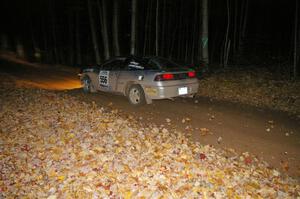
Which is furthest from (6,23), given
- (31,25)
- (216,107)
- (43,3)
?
(216,107)

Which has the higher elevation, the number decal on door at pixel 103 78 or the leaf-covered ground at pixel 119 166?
the number decal on door at pixel 103 78

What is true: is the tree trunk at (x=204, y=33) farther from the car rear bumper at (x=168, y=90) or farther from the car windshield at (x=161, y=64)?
the car rear bumper at (x=168, y=90)

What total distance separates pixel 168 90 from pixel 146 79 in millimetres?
776

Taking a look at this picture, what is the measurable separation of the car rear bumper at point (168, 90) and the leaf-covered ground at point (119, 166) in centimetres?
128

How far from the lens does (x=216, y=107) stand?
8.31m

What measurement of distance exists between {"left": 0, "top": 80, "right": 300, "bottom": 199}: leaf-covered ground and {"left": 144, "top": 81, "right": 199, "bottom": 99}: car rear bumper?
128 centimetres

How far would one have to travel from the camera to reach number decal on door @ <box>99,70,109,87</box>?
9.21m

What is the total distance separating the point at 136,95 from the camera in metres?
8.25

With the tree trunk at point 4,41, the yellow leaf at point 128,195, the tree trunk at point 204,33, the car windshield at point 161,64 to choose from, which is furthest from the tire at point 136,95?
the tree trunk at point 4,41

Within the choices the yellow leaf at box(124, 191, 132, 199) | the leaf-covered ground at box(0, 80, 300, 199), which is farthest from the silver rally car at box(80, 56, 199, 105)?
the yellow leaf at box(124, 191, 132, 199)

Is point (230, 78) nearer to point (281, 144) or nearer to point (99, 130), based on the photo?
point (281, 144)

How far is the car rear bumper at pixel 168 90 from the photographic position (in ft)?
24.3

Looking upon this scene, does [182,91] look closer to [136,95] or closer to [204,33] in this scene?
[136,95]

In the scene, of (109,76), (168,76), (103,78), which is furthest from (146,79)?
(103,78)
